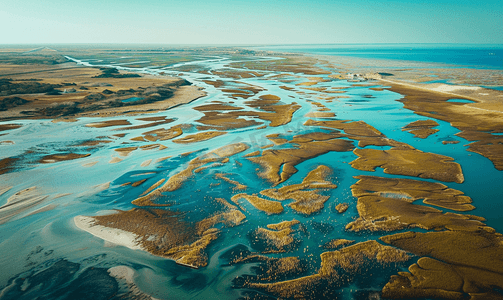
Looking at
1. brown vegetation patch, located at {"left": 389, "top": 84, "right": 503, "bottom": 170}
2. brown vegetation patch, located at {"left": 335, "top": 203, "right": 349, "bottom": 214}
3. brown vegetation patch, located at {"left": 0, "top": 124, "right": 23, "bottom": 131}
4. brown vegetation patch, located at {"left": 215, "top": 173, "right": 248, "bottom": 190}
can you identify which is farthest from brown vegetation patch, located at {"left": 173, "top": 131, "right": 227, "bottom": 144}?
brown vegetation patch, located at {"left": 389, "top": 84, "right": 503, "bottom": 170}

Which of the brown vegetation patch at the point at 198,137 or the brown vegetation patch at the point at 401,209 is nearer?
the brown vegetation patch at the point at 401,209

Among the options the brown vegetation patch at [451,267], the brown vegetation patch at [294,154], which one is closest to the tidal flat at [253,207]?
the brown vegetation patch at [451,267]

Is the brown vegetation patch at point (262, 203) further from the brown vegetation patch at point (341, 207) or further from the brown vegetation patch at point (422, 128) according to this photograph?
the brown vegetation patch at point (422, 128)

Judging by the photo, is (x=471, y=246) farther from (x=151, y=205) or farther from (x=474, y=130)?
(x=474, y=130)

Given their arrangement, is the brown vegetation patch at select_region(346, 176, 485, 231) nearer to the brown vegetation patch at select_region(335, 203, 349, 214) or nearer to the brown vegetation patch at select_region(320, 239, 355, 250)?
the brown vegetation patch at select_region(335, 203, 349, 214)

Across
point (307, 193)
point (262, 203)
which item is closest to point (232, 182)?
point (262, 203)

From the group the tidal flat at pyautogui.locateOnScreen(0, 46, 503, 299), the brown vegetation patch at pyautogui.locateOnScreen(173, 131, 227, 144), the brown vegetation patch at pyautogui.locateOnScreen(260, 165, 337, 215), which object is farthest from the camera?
the brown vegetation patch at pyautogui.locateOnScreen(173, 131, 227, 144)

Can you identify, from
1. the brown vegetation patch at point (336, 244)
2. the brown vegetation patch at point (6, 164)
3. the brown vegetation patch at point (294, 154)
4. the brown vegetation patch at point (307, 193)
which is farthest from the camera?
the brown vegetation patch at point (6, 164)

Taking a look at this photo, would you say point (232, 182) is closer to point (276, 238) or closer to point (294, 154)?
point (276, 238)
